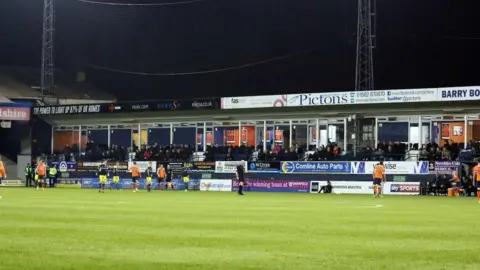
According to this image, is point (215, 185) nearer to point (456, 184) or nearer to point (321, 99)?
point (321, 99)

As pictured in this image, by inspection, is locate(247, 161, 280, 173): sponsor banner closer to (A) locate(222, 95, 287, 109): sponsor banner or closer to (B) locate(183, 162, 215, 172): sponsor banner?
(B) locate(183, 162, 215, 172): sponsor banner

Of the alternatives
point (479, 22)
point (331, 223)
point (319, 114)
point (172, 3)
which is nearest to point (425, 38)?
point (479, 22)

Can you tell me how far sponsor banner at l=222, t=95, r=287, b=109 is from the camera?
163 feet

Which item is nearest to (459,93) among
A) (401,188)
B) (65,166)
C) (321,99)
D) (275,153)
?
(401,188)

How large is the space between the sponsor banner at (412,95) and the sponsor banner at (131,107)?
1277 centimetres

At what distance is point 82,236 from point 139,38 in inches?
1925

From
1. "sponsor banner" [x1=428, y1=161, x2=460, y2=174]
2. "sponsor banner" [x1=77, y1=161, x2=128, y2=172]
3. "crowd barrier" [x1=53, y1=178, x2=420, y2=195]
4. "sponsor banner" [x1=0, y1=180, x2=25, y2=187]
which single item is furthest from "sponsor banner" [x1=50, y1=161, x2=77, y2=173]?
"sponsor banner" [x1=428, y1=161, x2=460, y2=174]

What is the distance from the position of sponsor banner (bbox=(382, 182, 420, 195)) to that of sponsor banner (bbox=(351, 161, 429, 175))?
0.70 m

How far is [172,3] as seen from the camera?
58.7m

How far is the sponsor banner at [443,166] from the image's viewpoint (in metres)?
41.3

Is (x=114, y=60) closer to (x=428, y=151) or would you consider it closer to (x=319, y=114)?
(x=319, y=114)

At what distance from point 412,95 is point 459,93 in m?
2.87

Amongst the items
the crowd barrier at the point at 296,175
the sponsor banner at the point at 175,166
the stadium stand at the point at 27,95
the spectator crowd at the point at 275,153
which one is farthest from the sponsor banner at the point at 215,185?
the stadium stand at the point at 27,95

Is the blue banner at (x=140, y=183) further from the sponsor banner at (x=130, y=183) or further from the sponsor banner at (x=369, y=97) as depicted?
the sponsor banner at (x=369, y=97)
